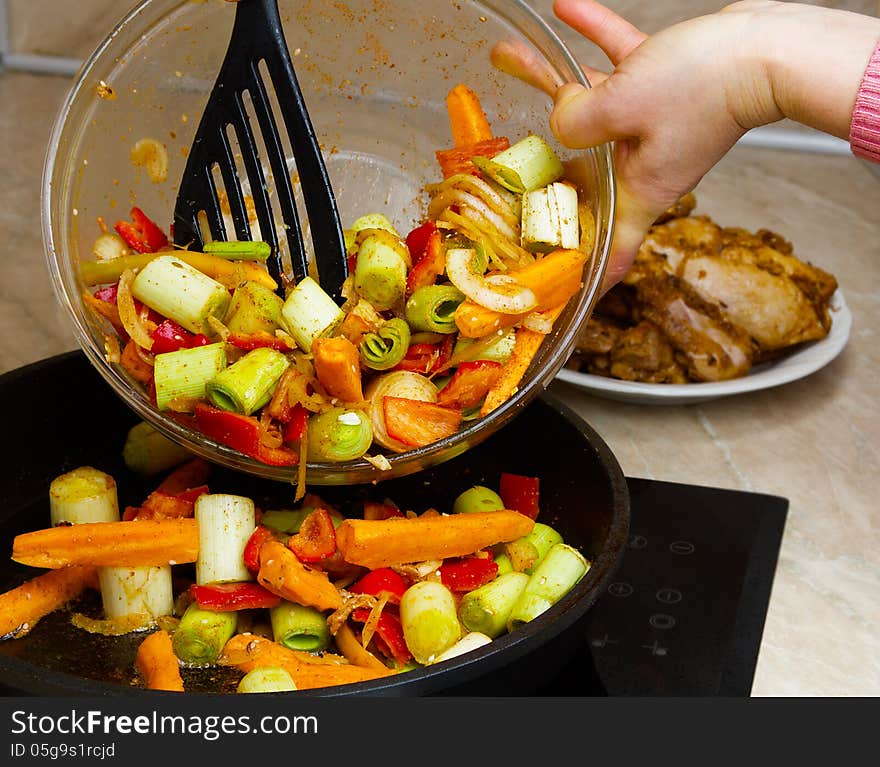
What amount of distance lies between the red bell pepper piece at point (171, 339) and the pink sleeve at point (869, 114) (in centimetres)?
59

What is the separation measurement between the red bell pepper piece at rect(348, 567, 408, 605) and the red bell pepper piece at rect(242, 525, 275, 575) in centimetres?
9

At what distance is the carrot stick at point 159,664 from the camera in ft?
2.83

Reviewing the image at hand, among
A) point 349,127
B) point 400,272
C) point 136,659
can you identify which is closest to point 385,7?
point 349,127

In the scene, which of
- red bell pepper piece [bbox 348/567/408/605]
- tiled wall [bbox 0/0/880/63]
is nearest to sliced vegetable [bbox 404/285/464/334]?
red bell pepper piece [bbox 348/567/408/605]

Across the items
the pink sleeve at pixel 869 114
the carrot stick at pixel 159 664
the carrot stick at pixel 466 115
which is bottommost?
the carrot stick at pixel 159 664

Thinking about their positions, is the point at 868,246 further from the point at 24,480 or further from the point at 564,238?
the point at 24,480

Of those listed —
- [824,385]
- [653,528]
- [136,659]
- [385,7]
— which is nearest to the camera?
[136,659]

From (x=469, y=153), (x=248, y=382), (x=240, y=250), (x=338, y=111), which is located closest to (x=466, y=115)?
(x=469, y=153)

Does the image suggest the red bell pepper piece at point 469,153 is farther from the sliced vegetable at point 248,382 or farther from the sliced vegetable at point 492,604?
the sliced vegetable at point 492,604

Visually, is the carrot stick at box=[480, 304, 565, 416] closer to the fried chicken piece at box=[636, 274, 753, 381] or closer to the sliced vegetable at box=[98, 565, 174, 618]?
the sliced vegetable at box=[98, 565, 174, 618]

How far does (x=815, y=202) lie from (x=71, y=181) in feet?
4.91

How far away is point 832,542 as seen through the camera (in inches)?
Answer: 48.3

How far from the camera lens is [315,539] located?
984 mm

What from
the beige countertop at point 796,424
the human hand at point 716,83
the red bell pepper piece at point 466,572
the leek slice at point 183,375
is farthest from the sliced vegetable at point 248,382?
the beige countertop at point 796,424
